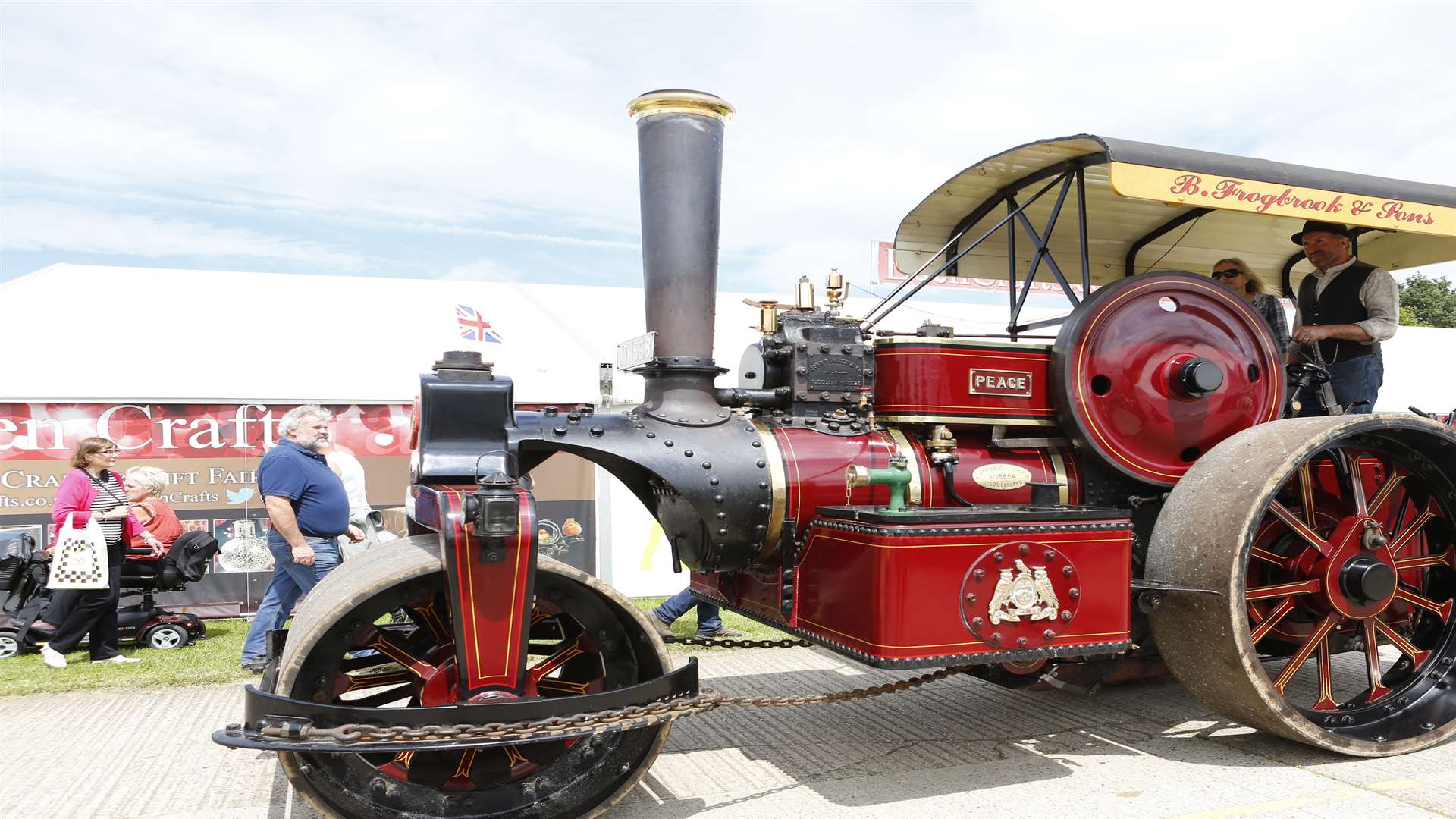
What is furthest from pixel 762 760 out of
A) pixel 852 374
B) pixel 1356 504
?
pixel 1356 504

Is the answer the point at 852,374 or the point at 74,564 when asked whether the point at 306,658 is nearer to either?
the point at 852,374

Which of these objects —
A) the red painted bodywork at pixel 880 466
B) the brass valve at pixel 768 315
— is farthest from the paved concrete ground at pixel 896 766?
the brass valve at pixel 768 315

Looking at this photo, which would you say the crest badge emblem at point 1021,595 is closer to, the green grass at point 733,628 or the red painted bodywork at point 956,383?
the red painted bodywork at point 956,383

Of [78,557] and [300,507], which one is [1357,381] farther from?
[78,557]

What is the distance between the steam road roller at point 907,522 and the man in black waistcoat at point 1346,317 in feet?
0.76

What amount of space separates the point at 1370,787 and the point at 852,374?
210cm

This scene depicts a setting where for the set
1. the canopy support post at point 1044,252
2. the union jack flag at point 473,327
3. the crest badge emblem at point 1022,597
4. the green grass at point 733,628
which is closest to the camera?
A: the crest badge emblem at point 1022,597

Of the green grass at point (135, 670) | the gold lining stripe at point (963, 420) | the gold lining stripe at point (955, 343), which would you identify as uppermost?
the gold lining stripe at point (955, 343)

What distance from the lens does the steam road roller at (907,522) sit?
9.27 ft

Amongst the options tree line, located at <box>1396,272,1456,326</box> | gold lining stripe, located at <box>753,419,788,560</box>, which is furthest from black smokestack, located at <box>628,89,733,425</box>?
tree line, located at <box>1396,272,1456,326</box>

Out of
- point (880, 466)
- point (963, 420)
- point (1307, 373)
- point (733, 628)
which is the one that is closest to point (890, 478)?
point (880, 466)

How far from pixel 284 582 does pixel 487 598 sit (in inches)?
119

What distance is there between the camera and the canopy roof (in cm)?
360

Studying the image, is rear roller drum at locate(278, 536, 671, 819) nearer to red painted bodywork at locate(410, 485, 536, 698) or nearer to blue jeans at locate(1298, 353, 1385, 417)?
red painted bodywork at locate(410, 485, 536, 698)
